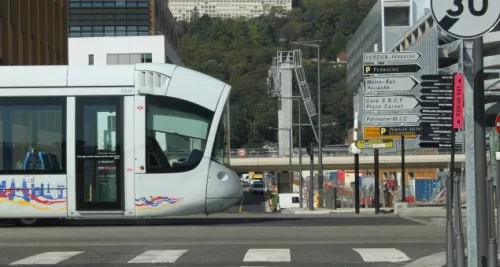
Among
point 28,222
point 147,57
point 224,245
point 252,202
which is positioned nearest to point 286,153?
point 252,202

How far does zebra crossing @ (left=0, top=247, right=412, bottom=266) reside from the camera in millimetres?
12102

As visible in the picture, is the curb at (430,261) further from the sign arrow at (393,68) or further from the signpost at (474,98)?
the sign arrow at (393,68)

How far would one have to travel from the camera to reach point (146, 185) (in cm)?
1900

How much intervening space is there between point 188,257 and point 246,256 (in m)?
0.81

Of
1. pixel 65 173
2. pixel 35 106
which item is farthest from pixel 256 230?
pixel 35 106

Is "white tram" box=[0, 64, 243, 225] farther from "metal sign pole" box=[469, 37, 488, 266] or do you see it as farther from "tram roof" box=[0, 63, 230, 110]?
"metal sign pole" box=[469, 37, 488, 266]

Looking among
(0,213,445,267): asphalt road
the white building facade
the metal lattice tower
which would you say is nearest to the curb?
(0,213,445,267): asphalt road

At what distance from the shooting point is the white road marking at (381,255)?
12203mm

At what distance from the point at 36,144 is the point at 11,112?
87 centimetres

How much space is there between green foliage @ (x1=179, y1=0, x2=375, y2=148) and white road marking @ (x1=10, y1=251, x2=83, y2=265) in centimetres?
7763

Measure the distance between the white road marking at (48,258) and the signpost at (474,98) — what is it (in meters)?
6.43

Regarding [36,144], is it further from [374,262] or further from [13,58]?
[13,58]

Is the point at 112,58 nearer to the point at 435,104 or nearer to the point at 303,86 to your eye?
the point at 303,86

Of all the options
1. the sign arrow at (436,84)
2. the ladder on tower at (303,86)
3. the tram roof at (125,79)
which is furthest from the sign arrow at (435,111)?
the ladder on tower at (303,86)
